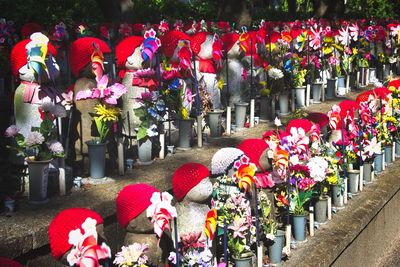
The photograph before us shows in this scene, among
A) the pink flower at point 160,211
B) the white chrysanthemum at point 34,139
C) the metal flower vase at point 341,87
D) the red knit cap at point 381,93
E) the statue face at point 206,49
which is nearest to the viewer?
the pink flower at point 160,211

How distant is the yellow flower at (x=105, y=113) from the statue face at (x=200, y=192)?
1.18 m

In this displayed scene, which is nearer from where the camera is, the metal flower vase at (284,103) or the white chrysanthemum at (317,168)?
the white chrysanthemum at (317,168)

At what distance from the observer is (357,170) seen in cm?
596

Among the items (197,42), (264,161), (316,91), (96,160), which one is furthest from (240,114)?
(96,160)

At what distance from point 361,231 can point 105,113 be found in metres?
2.18

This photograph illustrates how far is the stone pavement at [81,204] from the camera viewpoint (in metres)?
3.21

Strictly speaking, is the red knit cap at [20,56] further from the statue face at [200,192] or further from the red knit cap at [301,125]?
the red knit cap at [301,125]

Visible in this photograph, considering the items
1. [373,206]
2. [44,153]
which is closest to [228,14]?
[373,206]

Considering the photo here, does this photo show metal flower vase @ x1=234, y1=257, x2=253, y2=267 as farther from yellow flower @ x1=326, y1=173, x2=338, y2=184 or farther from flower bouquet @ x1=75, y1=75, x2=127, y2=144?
yellow flower @ x1=326, y1=173, x2=338, y2=184

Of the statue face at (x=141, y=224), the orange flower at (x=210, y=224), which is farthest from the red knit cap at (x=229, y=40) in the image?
the statue face at (x=141, y=224)

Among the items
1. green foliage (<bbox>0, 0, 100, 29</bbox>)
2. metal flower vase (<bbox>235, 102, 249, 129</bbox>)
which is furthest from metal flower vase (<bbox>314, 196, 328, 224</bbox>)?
green foliage (<bbox>0, 0, 100, 29</bbox>)

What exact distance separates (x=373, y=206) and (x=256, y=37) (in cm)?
256

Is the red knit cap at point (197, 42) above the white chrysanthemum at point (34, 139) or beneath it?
above

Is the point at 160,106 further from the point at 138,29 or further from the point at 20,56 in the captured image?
the point at 138,29
